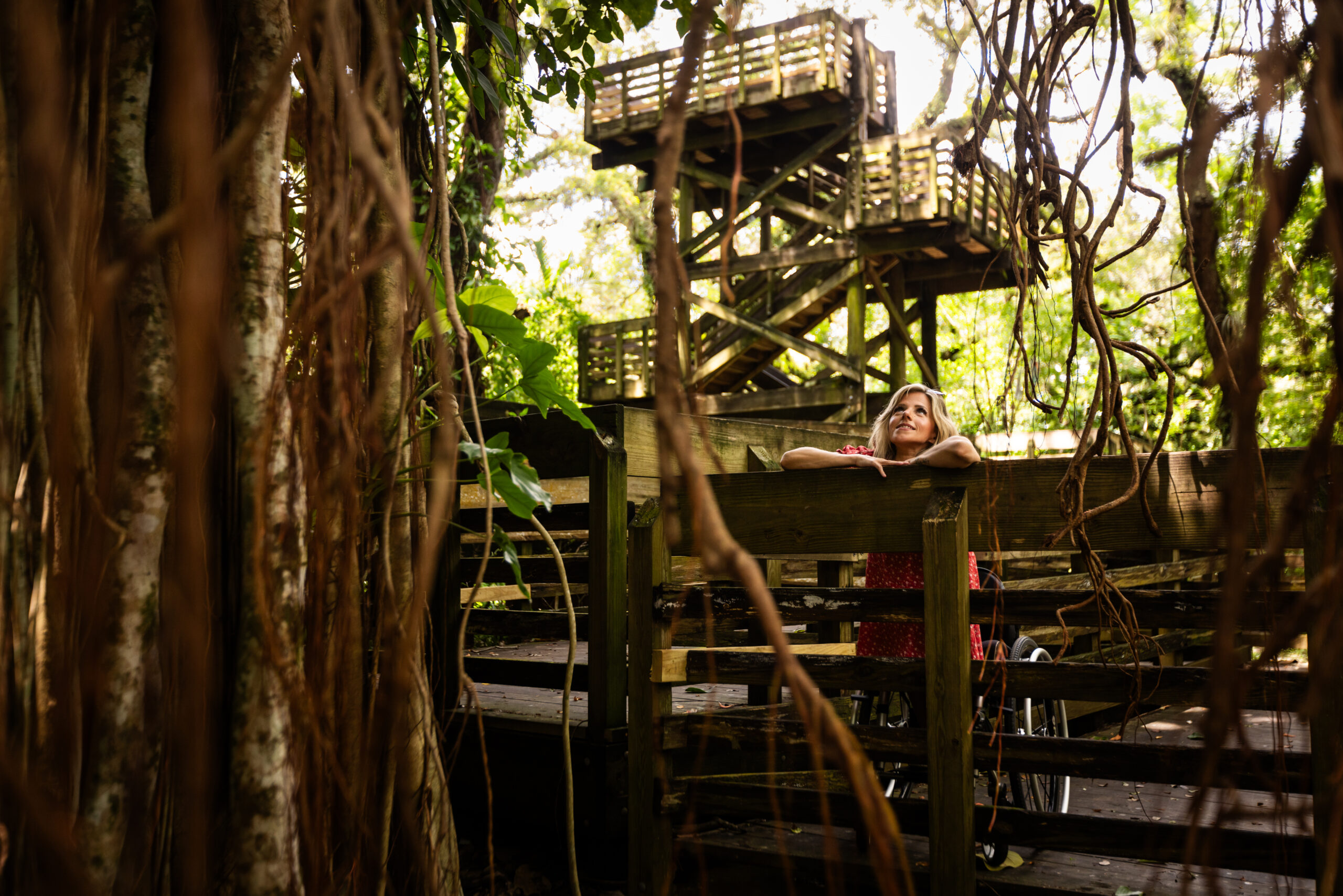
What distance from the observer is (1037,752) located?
8.71ft

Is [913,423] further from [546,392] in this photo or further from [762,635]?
[546,392]

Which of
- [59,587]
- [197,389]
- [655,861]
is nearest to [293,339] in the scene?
[59,587]

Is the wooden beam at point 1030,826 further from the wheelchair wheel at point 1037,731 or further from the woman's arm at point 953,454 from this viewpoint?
the woman's arm at point 953,454

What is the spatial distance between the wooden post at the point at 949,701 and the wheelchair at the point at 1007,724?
0.31 meters

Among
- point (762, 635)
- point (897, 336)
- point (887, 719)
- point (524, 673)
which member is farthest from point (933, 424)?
point (897, 336)

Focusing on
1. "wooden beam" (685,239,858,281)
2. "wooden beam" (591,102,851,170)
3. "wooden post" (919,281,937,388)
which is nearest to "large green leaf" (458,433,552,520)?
"wooden beam" (685,239,858,281)

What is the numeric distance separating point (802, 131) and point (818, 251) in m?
2.21

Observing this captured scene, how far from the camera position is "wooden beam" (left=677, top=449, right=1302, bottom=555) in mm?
2498

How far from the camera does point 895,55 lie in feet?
45.1

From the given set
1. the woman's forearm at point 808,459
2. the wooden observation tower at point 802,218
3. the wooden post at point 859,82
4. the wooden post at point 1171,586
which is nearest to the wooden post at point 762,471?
the woman's forearm at point 808,459

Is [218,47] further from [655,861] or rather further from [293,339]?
[655,861]

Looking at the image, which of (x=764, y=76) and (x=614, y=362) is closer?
(x=764, y=76)

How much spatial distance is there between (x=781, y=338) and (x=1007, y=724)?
9.41 m

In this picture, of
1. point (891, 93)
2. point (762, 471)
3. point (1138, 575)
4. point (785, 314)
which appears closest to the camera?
point (762, 471)
